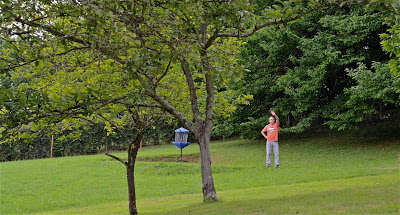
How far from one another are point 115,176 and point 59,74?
9.40 meters

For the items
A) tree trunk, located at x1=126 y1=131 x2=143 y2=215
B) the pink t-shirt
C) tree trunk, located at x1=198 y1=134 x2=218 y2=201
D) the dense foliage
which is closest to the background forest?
the dense foliage

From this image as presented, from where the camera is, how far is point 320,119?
95.0ft

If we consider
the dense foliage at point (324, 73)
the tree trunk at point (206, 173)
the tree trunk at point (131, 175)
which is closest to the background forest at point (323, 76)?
the dense foliage at point (324, 73)

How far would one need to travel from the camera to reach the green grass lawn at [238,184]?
294 inches

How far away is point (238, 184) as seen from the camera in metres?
13.2

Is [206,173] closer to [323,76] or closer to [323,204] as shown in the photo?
[323,204]

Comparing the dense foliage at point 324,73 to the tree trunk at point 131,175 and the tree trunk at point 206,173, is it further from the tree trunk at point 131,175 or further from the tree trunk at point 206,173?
the tree trunk at point 131,175

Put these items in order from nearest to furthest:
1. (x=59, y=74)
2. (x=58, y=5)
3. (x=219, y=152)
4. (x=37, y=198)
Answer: (x=58, y=5), (x=59, y=74), (x=37, y=198), (x=219, y=152)

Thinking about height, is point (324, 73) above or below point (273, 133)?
above

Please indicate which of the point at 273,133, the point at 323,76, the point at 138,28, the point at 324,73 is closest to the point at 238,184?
the point at 273,133

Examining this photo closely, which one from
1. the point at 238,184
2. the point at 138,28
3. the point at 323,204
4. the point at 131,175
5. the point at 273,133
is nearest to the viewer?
the point at 138,28

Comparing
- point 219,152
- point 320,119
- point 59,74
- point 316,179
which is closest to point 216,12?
point 59,74

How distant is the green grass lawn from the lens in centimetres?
748

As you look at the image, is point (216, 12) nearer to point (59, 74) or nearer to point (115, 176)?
point (59, 74)
